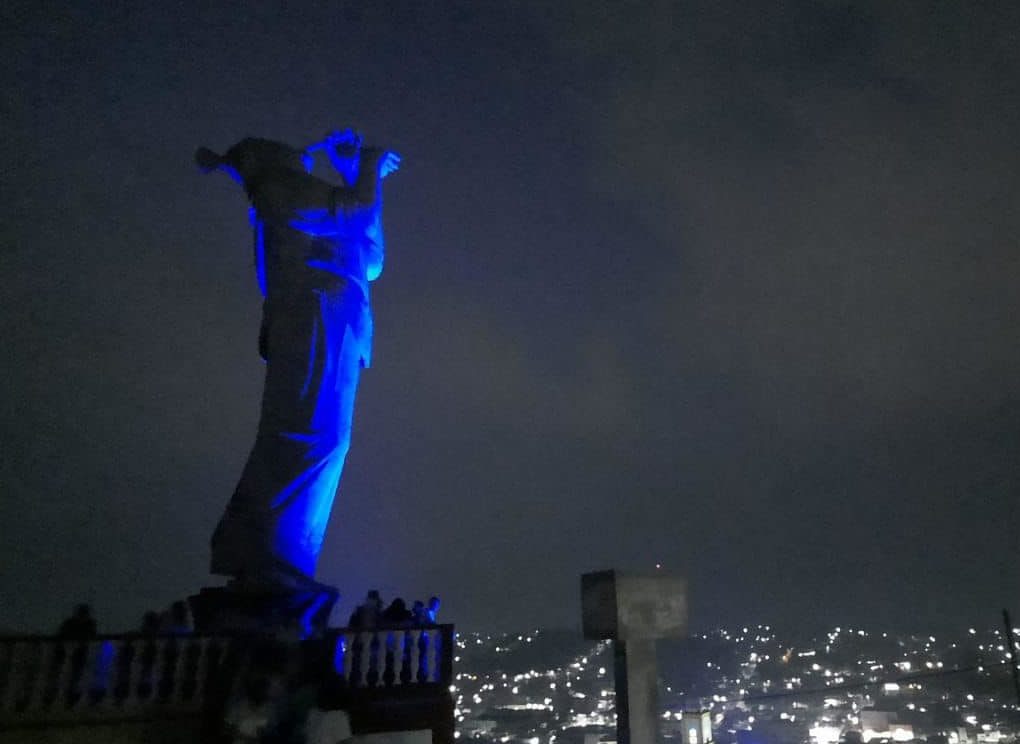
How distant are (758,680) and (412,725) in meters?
81.8

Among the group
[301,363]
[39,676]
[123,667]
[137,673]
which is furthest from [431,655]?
[301,363]

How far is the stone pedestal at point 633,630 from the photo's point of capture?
25.0 feet

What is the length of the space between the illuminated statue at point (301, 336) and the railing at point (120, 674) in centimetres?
277

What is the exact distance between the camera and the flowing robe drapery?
12.0 meters

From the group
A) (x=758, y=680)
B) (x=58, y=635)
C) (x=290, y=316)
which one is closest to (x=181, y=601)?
(x=58, y=635)

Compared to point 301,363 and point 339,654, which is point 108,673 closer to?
point 339,654

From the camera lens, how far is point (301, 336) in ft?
45.7

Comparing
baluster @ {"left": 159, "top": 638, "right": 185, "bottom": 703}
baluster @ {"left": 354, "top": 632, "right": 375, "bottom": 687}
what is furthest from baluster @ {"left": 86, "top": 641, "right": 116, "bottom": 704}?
baluster @ {"left": 354, "top": 632, "right": 375, "bottom": 687}

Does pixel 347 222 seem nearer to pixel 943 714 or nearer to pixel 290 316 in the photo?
pixel 290 316

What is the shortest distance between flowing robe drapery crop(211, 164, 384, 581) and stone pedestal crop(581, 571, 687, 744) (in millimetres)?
5868

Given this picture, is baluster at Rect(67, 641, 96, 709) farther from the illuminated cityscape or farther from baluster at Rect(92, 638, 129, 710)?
the illuminated cityscape

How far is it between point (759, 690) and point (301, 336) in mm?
74260

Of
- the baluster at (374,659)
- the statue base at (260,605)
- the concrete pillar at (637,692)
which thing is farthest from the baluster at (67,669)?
the concrete pillar at (637,692)

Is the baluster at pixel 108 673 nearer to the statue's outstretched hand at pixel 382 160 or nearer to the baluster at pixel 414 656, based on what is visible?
the baluster at pixel 414 656
